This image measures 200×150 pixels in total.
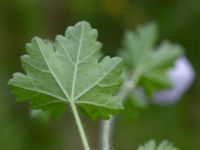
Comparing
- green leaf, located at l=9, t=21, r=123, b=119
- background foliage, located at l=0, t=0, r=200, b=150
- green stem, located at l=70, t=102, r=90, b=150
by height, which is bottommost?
green stem, located at l=70, t=102, r=90, b=150

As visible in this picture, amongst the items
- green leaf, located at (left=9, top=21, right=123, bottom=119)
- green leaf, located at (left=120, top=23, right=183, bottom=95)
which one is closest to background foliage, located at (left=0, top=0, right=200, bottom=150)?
green leaf, located at (left=120, top=23, right=183, bottom=95)

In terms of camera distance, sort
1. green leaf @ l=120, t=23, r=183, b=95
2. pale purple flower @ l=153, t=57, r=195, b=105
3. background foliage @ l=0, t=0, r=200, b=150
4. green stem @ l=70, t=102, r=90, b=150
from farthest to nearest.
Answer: background foliage @ l=0, t=0, r=200, b=150 → pale purple flower @ l=153, t=57, r=195, b=105 → green leaf @ l=120, t=23, r=183, b=95 → green stem @ l=70, t=102, r=90, b=150

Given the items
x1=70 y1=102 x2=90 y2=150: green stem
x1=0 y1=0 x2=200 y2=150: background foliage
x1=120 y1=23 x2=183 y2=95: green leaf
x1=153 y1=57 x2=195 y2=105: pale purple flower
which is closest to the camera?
x1=70 y1=102 x2=90 y2=150: green stem

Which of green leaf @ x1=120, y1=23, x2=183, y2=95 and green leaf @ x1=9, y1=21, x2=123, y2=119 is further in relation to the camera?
green leaf @ x1=120, y1=23, x2=183, y2=95

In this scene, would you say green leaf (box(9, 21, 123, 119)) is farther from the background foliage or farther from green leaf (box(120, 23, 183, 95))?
the background foliage

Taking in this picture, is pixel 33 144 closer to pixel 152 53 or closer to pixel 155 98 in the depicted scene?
pixel 155 98

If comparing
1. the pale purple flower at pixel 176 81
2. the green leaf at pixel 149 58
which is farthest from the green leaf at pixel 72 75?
the pale purple flower at pixel 176 81

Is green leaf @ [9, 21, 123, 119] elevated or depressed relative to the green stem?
elevated

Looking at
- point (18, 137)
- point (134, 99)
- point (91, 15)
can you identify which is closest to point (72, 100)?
point (134, 99)
